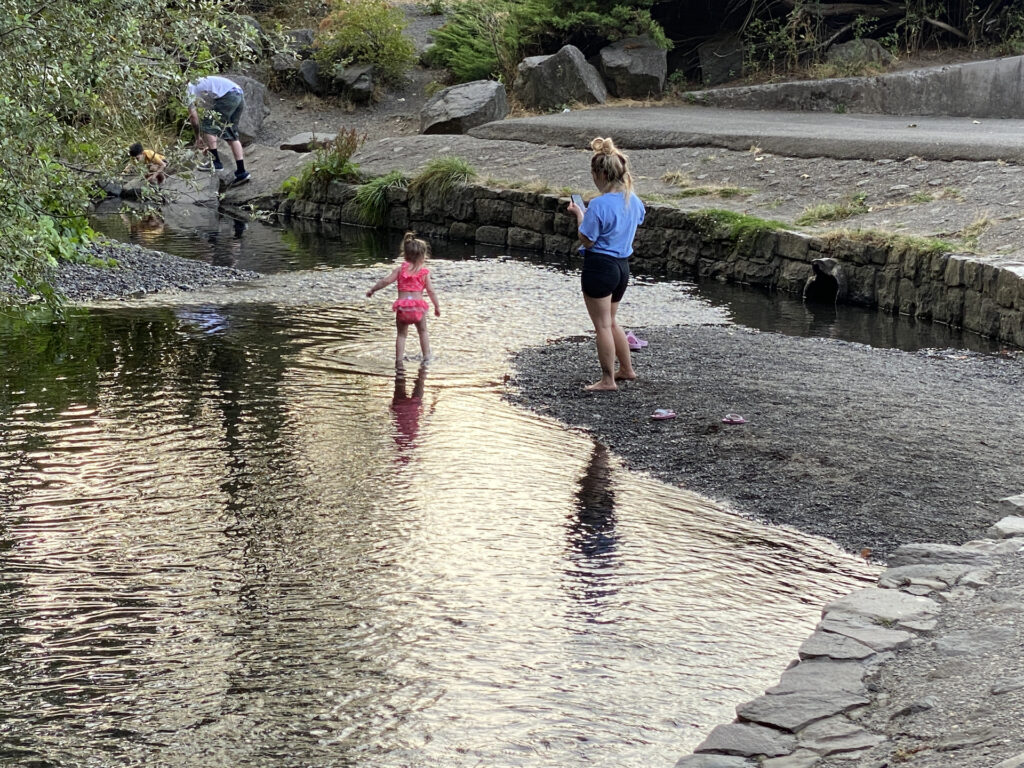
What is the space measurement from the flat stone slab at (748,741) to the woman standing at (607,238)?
5.10 metres

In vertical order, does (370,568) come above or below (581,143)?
below

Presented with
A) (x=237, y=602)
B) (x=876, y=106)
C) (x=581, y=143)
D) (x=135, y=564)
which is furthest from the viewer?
(x=876, y=106)

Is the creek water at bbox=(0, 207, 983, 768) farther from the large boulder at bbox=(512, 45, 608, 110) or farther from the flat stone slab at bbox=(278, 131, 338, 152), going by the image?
the flat stone slab at bbox=(278, 131, 338, 152)

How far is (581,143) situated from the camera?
785 inches

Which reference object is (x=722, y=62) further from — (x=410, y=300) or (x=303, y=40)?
(x=410, y=300)

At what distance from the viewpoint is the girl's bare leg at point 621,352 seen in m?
9.25

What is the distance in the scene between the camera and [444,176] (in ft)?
64.7

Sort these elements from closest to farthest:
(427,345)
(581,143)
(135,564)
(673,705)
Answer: (673,705)
(135,564)
(427,345)
(581,143)

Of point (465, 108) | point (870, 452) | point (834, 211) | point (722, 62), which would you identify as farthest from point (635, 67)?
point (870, 452)

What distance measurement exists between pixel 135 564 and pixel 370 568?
3.70ft

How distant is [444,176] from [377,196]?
1.31m

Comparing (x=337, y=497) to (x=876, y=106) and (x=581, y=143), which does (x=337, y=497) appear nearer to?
(x=581, y=143)

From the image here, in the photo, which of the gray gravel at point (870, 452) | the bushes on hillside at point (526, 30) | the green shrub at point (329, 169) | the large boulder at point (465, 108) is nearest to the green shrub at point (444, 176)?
the green shrub at point (329, 169)

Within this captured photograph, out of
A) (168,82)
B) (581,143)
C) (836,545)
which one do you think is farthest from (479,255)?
(836,545)
